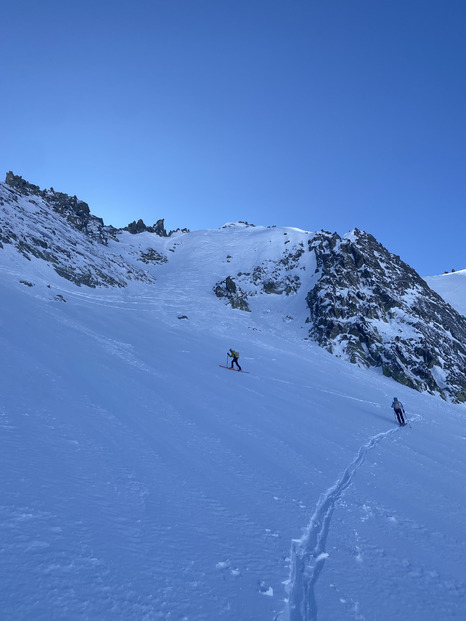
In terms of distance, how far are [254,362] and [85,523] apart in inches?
798

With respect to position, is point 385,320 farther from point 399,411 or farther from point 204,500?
point 204,500

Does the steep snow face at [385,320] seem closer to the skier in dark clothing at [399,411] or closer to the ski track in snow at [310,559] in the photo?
the skier in dark clothing at [399,411]

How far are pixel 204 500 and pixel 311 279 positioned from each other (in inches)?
2186

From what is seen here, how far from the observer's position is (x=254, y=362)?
24.6 m

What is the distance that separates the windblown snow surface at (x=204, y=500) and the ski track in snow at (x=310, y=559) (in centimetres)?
2

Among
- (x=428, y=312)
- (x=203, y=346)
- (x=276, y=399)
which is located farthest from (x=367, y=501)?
(x=428, y=312)

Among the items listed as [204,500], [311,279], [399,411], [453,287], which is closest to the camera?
[204,500]

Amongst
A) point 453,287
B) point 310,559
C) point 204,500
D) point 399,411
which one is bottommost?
point 204,500

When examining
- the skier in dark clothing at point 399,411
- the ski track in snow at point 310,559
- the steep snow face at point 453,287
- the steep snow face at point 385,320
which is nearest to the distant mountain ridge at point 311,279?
the steep snow face at point 385,320

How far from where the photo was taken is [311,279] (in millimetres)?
59125

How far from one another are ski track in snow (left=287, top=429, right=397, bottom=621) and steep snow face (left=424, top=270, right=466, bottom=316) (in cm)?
7599

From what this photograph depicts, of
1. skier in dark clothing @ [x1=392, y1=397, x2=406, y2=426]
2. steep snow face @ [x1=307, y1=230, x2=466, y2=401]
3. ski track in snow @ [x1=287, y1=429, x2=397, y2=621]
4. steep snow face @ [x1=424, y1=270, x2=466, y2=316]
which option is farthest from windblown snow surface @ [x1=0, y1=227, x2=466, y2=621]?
steep snow face @ [x1=424, y1=270, x2=466, y2=316]

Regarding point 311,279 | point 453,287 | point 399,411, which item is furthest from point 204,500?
point 453,287

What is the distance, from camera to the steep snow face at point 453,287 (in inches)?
2928
